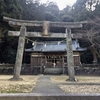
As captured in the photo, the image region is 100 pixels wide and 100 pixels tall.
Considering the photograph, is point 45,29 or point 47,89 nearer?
point 47,89

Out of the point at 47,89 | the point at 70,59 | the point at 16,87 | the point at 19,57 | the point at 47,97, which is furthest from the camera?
the point at 70,59

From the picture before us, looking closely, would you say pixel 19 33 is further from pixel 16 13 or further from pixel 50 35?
pixel 16 13

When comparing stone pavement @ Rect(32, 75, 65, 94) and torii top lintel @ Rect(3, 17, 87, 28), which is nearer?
stone pavement @ Rect(32, 75, 65, 94)

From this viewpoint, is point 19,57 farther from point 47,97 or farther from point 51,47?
point 51,47

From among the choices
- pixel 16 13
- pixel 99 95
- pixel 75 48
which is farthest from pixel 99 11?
pixel 99 95

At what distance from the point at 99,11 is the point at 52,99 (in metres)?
25.9

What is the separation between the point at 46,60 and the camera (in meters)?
23.9

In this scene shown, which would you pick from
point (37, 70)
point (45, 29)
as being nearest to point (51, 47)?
point (37, 70)

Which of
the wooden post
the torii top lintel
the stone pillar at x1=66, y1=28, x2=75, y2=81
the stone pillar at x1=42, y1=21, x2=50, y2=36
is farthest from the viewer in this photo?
the stone pillar at x1=42, y1=21, x2=50, y2=36

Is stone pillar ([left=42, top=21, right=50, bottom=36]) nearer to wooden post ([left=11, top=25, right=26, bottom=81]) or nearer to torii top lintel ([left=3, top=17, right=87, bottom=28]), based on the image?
torii top lintel ([left=3, top=17, right=87, bottom=28])

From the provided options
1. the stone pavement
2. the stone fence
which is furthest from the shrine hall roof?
the stone fence

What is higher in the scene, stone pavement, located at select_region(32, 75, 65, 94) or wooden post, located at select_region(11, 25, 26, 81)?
wooden post, located at select_region(11, 25, 26, 81)

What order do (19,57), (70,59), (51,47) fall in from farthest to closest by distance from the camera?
1. (51,47)
2. (70,59)
3. (19,57)

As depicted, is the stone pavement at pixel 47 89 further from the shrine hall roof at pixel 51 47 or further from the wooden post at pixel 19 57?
the shrine hall roof at pixel 51 47
